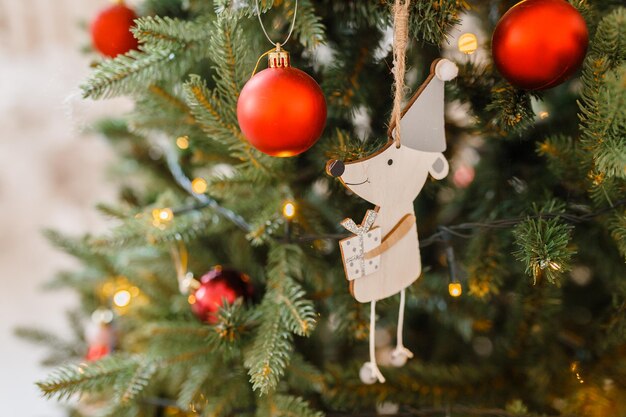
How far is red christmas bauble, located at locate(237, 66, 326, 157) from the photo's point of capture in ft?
1.46

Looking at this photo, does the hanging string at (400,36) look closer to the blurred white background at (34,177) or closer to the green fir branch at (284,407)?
the green fir branch at (284,407)

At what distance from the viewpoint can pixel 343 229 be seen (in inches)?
24.8

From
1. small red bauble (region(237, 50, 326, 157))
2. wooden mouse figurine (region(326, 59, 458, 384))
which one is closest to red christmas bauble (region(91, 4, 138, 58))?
small red bauble (region(237, 50, 326, 157))

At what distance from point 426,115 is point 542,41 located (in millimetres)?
118

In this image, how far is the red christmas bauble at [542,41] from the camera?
1.49 ft

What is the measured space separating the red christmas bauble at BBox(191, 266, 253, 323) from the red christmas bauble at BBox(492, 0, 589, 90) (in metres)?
0.39

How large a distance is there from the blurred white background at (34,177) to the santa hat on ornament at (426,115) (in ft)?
3.64

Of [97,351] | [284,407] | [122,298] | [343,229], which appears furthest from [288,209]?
[97,351]

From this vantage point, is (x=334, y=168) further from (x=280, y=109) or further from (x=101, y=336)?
(x=101, y=336)

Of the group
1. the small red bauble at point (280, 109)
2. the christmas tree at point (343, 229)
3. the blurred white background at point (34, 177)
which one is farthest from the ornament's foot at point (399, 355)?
the blurred white background at point (34, 177)

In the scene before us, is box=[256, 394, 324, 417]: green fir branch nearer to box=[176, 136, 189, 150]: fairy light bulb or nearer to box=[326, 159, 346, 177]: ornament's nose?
box=[326, 159, 346, 177]: ornament's nose

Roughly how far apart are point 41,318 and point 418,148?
145 centimetres

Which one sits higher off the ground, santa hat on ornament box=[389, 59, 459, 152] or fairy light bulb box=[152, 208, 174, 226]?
santa hat on ornament box=[389, 59, 459, 152]

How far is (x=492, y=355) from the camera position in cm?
77
